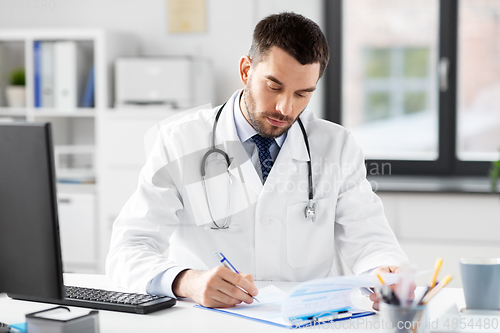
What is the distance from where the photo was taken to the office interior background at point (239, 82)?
3002 millimetres

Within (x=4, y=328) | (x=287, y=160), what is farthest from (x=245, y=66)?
(x=4, y=328)

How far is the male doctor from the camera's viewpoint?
1468 mm

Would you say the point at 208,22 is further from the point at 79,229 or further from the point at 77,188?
the point at 79,229

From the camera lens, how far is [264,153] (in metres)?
1.60

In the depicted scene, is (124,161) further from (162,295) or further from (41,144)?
(41,144)

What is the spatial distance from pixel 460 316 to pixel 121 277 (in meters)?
0.75

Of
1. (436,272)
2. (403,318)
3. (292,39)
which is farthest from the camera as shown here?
(292,39)

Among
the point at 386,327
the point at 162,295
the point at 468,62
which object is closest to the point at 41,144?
the point at 162,295

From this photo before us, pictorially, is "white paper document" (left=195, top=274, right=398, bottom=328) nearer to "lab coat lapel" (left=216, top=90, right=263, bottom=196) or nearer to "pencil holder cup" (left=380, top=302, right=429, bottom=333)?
"pencil holder cup" (left=380, top=302, right=429, bottom=333)

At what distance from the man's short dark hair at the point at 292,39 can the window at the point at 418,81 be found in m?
1.77

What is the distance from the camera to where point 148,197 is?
151 cm

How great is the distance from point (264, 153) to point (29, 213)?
0.79m

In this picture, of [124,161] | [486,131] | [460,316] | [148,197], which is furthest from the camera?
[486,131]

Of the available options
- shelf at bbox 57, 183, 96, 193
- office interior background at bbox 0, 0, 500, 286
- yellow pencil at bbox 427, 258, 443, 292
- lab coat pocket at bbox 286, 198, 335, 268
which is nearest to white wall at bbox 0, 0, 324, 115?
office interior background at bbox 0, 0, 500, 286
